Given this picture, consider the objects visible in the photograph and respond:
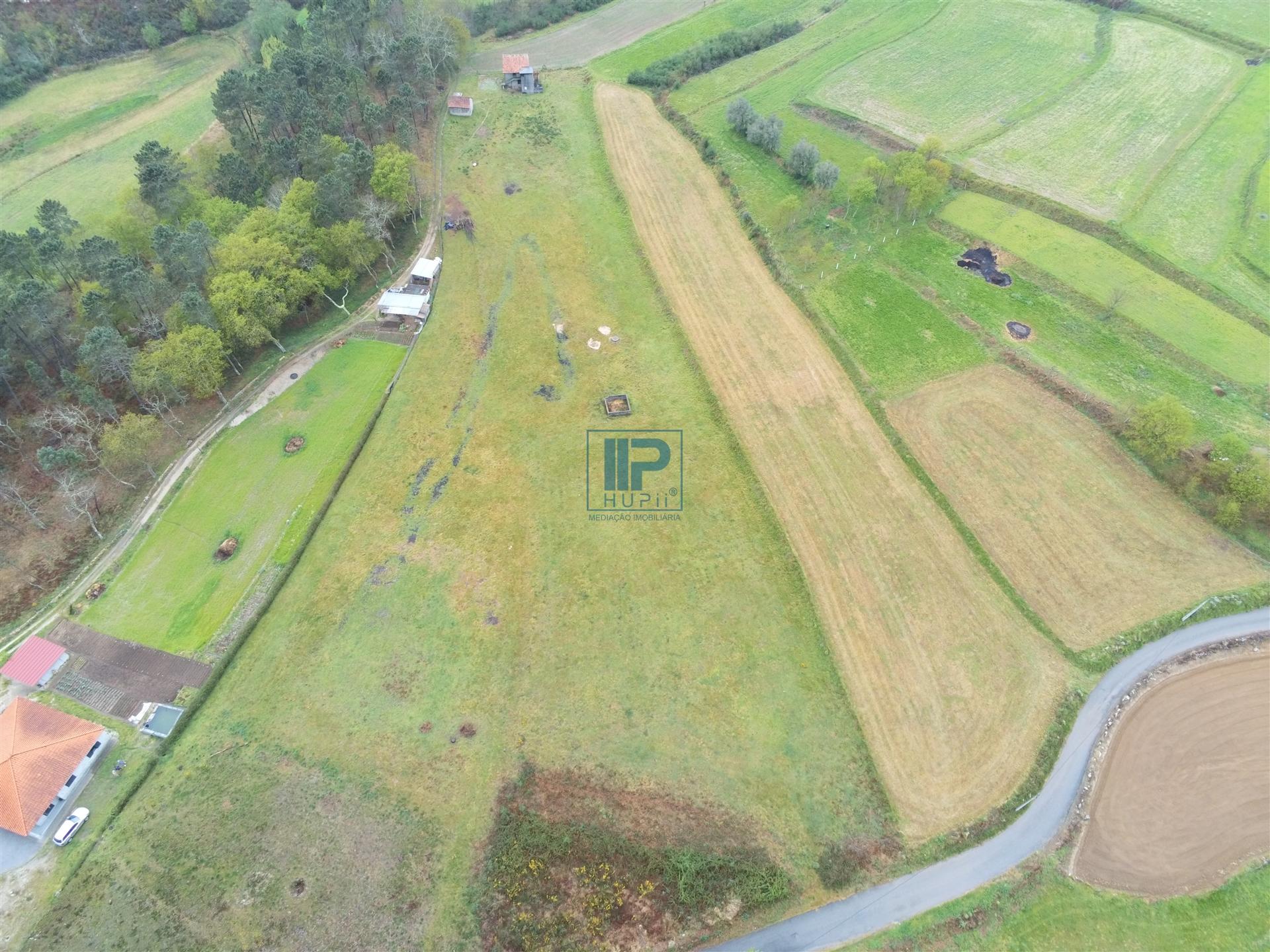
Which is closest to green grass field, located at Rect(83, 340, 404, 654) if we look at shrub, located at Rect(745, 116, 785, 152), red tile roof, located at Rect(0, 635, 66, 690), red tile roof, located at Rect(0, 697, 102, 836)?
red tile roof, located at Rect(0, 635, 66, 690)

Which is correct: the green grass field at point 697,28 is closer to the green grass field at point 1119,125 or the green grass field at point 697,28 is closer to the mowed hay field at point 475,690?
the green grass field at point 1119,125

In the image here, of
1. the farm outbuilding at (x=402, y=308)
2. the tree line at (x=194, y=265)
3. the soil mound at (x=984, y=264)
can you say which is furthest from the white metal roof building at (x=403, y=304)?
the soil mound at (x=984, y=264)

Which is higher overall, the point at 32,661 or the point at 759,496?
the point at 32,661

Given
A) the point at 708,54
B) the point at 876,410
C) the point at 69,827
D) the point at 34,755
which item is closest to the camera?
the point at 69,827

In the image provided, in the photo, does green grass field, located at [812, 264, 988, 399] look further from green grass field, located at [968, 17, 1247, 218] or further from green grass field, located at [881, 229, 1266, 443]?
green grass field, located at [968, 17, 1247, 218]

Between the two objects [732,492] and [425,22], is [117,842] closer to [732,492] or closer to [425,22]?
[732,492]

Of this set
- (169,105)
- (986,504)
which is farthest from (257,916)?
(169,105)

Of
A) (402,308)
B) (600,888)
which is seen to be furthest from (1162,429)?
(402,308)

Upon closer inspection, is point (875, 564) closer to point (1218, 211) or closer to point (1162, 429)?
point (1162, 429)
